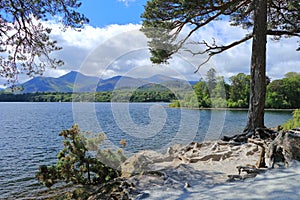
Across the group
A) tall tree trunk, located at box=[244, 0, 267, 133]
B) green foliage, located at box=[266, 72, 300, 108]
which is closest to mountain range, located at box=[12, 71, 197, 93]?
tall tree trunk, located at box=[244, 0, 267, 133]

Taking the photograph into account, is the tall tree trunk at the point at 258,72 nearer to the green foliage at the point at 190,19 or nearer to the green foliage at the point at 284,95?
the green foliage at the point at 190,19

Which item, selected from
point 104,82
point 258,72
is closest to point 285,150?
point 258,72

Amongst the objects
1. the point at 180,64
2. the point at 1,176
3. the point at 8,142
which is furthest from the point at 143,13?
the point at 8,142

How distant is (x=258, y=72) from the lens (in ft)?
26.2

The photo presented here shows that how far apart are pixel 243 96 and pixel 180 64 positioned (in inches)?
1571

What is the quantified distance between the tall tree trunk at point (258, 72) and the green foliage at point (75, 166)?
4.41 meters

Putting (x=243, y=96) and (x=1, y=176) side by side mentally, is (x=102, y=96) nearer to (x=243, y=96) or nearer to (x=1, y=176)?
(x=1, y=176)

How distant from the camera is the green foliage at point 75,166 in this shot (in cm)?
661

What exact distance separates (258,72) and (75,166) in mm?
5878

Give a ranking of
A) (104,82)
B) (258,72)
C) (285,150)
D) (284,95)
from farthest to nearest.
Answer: (284,95) < (104,82) < (258,72) < (285,150)

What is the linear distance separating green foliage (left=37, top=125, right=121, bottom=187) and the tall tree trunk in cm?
441

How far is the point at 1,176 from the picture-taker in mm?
9672

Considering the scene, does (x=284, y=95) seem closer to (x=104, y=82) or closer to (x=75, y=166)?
(x=104, y=82)

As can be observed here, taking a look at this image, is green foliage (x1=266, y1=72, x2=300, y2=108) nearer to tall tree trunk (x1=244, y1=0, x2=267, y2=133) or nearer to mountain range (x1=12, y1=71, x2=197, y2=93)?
mountain range (x1=12, y1=71, x2=197, y2=93)
